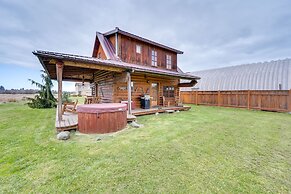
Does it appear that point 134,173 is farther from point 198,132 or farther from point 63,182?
point 198,132

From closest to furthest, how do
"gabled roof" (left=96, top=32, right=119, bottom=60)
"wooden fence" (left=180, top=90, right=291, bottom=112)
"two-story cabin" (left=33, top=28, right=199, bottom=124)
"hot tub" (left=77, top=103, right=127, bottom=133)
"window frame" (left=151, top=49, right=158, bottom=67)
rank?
"hot tub" (left=77, top=103, right=127, bottom=133), "two-story cabin" (left=33, top=28, right=199, bottom=124), "gabled roof" (left=96, top=32, right=119, bottom=60), "wooden fence" (left=180, top=90, right=291, bottom=112), "window frame" (left=151, top=49, right=158, bottom=67)

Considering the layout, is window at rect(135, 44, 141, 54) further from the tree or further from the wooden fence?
the tree

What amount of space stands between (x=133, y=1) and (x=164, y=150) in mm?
11291

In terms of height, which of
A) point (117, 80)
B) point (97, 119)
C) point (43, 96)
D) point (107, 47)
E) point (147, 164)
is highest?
point (107, 47)

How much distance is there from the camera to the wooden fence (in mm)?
10180

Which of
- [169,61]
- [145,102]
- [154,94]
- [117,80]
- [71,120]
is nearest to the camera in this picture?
[71,120]

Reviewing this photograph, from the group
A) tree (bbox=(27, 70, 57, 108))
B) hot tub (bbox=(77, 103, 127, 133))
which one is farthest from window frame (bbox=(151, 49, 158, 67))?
tree (bbox=(27, 70, 57, 108))

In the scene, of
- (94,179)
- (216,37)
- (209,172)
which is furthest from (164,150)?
(216,37)

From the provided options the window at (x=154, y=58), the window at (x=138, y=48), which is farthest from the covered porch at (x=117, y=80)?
the window at (x=138, y=48)

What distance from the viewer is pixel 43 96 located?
43.8 feet

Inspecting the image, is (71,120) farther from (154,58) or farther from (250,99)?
(250,99)

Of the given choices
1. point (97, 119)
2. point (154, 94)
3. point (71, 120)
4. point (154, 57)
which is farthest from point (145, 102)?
point (97, 119)

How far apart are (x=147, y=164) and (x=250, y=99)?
493 inches

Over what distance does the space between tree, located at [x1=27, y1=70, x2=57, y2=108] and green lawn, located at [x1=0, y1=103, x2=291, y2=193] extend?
1004 centimetres
